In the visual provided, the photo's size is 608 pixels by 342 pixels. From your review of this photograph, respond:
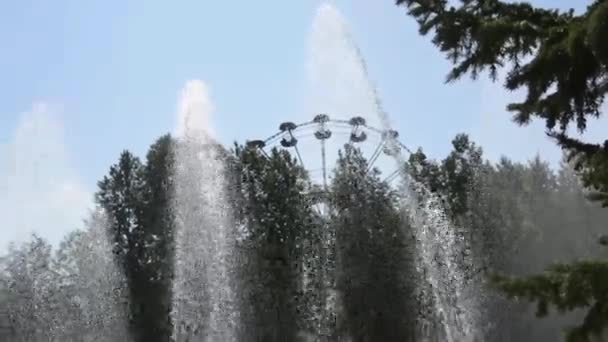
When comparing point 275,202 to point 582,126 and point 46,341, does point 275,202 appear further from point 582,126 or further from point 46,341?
point 582,126

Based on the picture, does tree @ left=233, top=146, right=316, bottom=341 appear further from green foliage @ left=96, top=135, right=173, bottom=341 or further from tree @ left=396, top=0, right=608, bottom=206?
tree @ left=396, top=0, right=608, bottom=206

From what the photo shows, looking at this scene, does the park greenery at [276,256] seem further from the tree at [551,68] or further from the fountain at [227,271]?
the tree at [551,68]

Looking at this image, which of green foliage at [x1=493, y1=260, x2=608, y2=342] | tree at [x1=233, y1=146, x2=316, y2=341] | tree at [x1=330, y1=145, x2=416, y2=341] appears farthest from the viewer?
tree at [x1=233, y1=146, x2=316, y2=341]

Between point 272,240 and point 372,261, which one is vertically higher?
point 272,240

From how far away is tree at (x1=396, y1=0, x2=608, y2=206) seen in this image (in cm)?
380

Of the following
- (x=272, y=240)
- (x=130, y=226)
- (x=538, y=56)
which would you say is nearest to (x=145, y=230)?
(x=130, y=226)

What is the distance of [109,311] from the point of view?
2992cm

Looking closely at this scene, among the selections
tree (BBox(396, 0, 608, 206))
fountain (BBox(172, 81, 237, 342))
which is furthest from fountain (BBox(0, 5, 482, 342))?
tree (BBox(396, 0, 608, 206))

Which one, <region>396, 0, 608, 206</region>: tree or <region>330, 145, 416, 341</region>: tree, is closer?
<region>396, 0, 608, 206</region>: tree

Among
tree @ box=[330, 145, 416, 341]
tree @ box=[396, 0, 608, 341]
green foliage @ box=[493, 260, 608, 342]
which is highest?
tree @ box=[330, 145, 416, 341]

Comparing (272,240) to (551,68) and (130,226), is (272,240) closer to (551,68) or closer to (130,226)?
(130,226)

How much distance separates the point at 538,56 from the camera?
3889 mm

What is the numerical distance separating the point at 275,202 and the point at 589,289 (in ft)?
82.9

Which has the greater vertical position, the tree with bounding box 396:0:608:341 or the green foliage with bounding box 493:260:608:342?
the tree with bounding box 396:0:608:341
